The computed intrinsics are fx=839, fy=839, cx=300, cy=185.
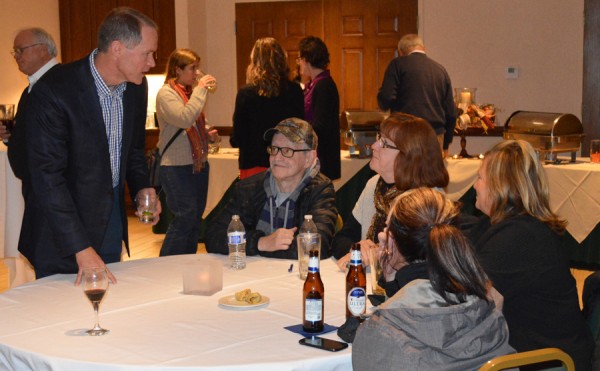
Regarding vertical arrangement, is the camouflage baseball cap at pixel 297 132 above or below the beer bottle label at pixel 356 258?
above

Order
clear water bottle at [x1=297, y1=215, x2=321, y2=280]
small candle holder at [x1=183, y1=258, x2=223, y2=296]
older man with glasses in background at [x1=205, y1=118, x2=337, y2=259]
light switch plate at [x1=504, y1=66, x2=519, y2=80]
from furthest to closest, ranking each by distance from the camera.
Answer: light switch plate at [x1=504, y1=66, x2=519, y2=80]
older man with glasses in background at [x1=205, y1=118, x2=337, y2=259]
clear water bottle at [x1=297, y1=215, x2=321, y2=280]
small candle holder at [x1=183, y1=258, x2=223, y2=296]

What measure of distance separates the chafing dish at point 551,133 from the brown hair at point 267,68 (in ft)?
6.83

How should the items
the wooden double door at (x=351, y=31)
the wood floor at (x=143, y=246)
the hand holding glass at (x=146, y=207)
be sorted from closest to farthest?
the hand holding glass at (x=146, y=207) → the wood floor at (x=143, y=246) → the wooden double door at (x=351, y=31)

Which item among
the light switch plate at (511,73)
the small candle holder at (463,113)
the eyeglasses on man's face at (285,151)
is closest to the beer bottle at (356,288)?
the eyeglasses on man's face at (285,151)

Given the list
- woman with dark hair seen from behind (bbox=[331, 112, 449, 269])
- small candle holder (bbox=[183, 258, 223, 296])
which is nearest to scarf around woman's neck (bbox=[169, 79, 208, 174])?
woman with dark hair seen from behind (bbox=[331, 112, 449, 269])

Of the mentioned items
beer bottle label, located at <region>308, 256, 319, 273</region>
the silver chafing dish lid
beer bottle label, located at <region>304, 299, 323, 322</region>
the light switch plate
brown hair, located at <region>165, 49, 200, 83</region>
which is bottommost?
beer bottle label, located at <region>304, 299, 323, 322</region>

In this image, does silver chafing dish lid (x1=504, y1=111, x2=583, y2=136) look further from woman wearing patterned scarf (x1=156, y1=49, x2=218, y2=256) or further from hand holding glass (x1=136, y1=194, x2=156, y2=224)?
hand holding glass (x1=136, y1=194, x2=156, y2=224)

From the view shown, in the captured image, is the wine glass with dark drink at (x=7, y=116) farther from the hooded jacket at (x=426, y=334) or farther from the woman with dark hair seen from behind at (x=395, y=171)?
the hooded jacket at (x=426, y=334)

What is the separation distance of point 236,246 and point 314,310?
2.93ft

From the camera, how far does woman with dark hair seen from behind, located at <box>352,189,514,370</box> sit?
1.86m

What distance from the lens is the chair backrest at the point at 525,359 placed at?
1.90m

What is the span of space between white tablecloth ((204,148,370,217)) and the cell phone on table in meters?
4.17

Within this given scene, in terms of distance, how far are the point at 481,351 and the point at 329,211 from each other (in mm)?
1527

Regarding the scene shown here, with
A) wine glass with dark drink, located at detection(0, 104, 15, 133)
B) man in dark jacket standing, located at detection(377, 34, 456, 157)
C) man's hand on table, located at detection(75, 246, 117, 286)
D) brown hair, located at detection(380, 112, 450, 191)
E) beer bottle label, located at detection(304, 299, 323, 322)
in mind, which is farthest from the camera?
man in dark jacket standing, located at detection(377, 34, 456, 157)
